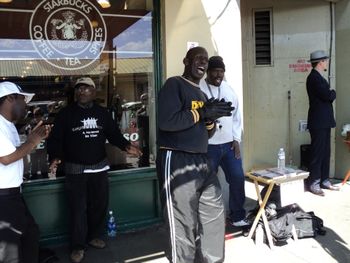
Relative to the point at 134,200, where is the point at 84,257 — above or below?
below

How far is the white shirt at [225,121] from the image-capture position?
436 cm

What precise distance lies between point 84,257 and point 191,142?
5.57 feet

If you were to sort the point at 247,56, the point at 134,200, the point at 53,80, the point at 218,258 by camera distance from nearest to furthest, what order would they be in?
the point at 218,258, the point at 53,80, the point at 134,200, the point at 247,56

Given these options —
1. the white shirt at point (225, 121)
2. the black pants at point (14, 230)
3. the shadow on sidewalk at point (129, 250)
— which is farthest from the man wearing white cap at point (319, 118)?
the black pants at point (14, 230)

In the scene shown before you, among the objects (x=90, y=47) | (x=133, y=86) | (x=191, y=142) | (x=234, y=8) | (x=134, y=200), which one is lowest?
(x=134, y=200)

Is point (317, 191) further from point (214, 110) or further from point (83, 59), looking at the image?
point (83, 59)

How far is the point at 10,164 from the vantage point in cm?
295

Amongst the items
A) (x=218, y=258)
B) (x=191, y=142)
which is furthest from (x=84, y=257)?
(x=191, y=142)

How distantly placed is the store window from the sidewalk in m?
Result: 0.82

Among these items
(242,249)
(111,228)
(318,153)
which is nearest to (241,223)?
(242,249)

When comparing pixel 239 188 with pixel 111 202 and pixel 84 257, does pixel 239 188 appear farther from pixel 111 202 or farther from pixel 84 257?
pixel 84 257

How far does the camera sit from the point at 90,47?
4.46 metres

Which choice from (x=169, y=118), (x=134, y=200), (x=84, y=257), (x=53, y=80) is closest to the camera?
(x=169, y=118)

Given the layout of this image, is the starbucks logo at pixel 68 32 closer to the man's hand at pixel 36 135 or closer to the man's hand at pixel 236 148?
the man's hand at pixel 36 135
